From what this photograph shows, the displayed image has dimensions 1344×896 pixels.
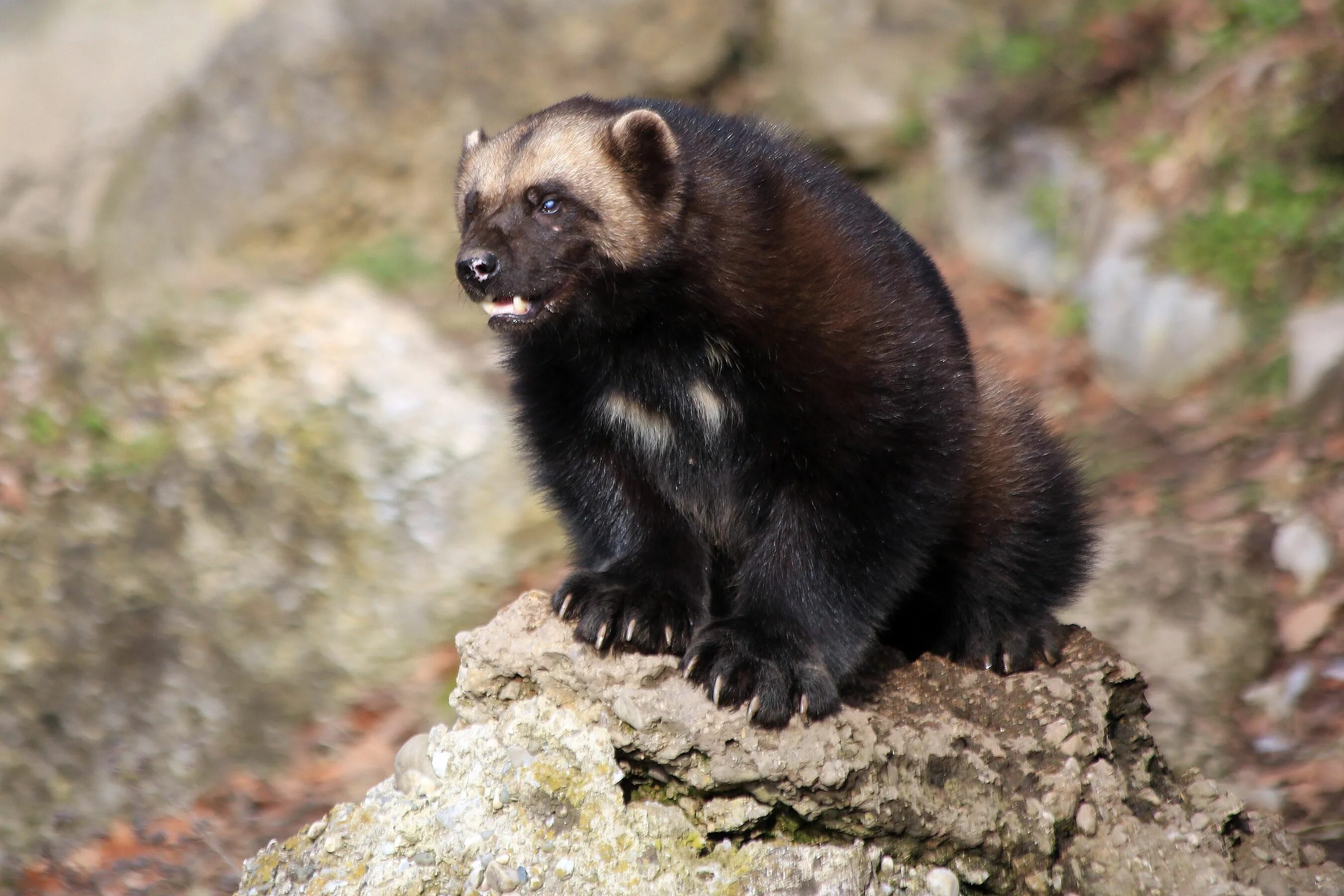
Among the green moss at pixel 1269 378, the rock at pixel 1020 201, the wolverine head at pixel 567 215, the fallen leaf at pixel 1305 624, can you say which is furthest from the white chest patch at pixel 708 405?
the rock at pixel 1020 201

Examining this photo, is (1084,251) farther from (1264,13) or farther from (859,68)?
(859,68)

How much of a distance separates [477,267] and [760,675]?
1.19 meters

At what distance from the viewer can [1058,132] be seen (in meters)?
8.74

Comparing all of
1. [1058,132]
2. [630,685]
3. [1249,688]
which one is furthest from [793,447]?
[1058,132]

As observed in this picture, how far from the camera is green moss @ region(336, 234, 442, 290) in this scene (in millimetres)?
8875

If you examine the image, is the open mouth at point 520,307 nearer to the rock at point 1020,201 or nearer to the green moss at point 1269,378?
the green moss at point 1269,378

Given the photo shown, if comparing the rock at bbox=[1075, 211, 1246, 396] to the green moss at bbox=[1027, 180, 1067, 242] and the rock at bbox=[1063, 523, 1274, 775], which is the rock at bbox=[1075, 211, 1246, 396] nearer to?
the green moss at bbox=[1027, 180, 1067, 242]

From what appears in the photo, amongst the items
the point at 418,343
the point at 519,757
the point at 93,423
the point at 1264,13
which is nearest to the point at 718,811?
the point at 519,757

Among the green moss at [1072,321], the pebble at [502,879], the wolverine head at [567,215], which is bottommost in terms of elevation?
the pebble at [502,879]

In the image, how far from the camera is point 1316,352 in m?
6.59

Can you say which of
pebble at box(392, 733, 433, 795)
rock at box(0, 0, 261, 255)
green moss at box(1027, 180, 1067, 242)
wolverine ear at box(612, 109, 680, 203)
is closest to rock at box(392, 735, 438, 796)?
pebble at box(392, 733, 433, 795)

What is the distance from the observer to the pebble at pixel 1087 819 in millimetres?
3156

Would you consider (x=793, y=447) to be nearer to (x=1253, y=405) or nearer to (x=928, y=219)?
(x=1253, y=405)

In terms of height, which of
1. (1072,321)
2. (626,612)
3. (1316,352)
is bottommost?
(626,612)
